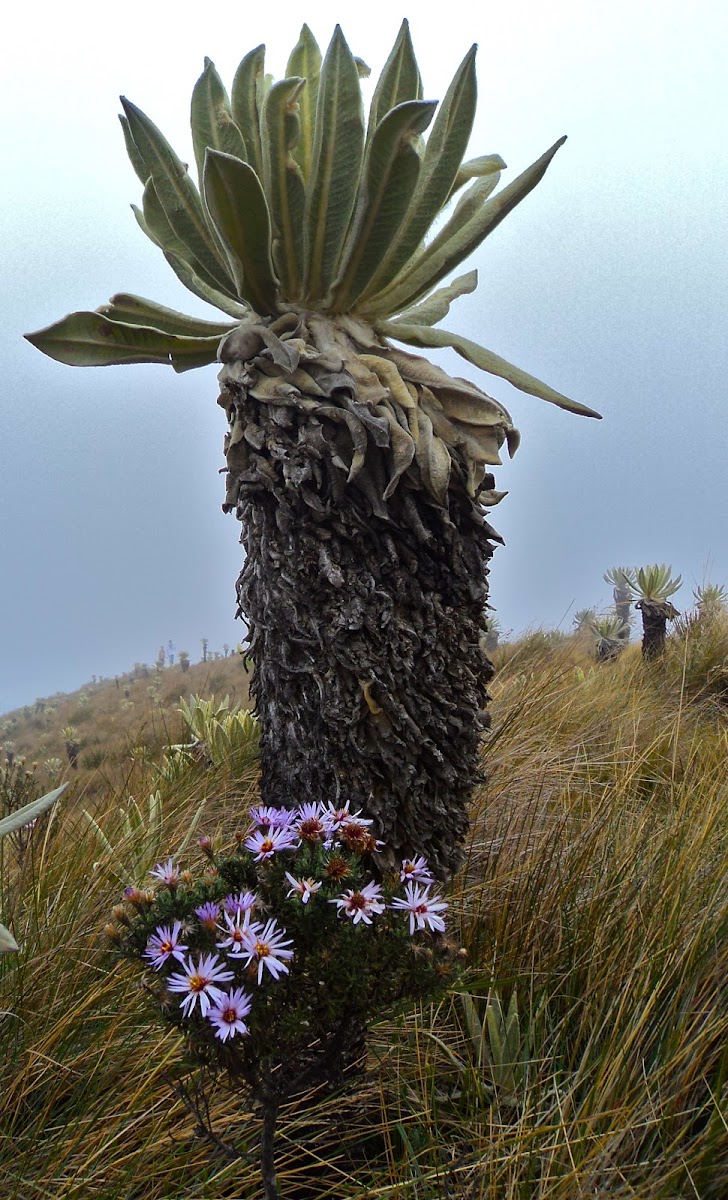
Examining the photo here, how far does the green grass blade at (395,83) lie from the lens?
2.17 metres

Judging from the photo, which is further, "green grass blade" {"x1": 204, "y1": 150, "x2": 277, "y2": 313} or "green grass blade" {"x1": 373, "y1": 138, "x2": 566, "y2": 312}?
"green grass blade" {"x1": 373, "y1": 138, "x2": 566, "y2": 312}

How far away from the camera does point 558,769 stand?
3.88 metres

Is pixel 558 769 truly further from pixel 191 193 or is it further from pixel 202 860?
pixel 191 193

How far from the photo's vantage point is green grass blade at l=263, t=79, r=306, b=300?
200cm

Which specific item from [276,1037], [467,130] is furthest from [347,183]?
[276,1037]

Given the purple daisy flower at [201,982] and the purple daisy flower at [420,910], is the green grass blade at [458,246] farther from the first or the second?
the purple daisy flower at [201,982]

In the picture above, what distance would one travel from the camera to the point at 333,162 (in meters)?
2.10

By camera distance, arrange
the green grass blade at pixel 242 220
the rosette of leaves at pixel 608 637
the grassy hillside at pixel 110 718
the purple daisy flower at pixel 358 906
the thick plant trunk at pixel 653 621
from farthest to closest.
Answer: the rosette of leaves at pixel 608 637 → the thick plant trunk at pixel 653 621 → the grassy hillside at pixel 110 718 → the green grass blade at pixel 242 220 → the purple daisy flower at pixel 358 906

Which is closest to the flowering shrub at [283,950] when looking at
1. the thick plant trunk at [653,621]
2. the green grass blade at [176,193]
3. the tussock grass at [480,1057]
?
the tussock grass at [480,1057]

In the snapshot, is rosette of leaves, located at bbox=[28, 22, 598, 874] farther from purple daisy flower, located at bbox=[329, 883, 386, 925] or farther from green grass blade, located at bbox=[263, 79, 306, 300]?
purple daisy flower, located at bbox=[329, 883, 386, 925]

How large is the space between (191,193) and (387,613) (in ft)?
4.41

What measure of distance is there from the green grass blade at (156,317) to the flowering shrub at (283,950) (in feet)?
4.85

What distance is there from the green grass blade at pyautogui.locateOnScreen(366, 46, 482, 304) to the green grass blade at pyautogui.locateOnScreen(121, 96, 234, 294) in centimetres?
49

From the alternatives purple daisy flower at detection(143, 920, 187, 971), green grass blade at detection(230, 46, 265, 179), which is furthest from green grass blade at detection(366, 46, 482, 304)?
purple daisy flower at detection(143, 920, 187, 971)
